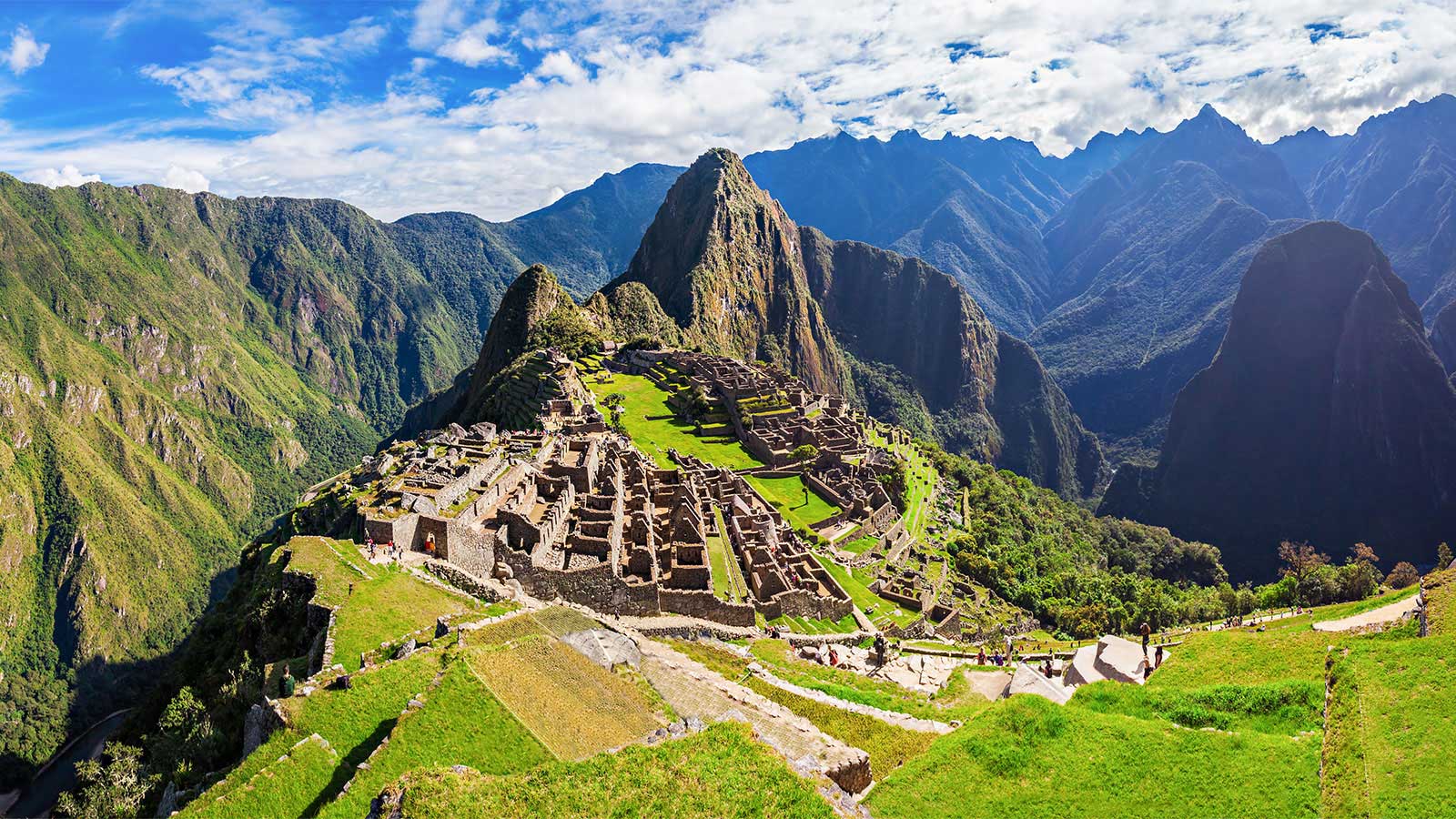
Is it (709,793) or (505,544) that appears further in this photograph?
(505,544)

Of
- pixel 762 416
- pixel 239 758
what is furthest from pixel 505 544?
pixel 762 416

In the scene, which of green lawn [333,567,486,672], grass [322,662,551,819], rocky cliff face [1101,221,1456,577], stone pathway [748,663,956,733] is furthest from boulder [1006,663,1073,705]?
rocky cliff face [1101,221,1456,577]

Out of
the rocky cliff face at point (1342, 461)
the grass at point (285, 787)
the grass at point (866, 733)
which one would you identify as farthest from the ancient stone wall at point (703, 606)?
the rocky cliff face at point (1342, 461)

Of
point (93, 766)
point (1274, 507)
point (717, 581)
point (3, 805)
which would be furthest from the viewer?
point (1274, 507)

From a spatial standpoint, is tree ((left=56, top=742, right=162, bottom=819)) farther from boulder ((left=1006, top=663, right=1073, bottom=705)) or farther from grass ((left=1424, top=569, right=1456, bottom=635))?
grass ((left=1424, top=569, right=1456, bottom=635))

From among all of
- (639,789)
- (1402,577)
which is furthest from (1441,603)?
(1402,577)

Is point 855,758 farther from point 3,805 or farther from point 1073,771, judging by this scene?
point 3,805
